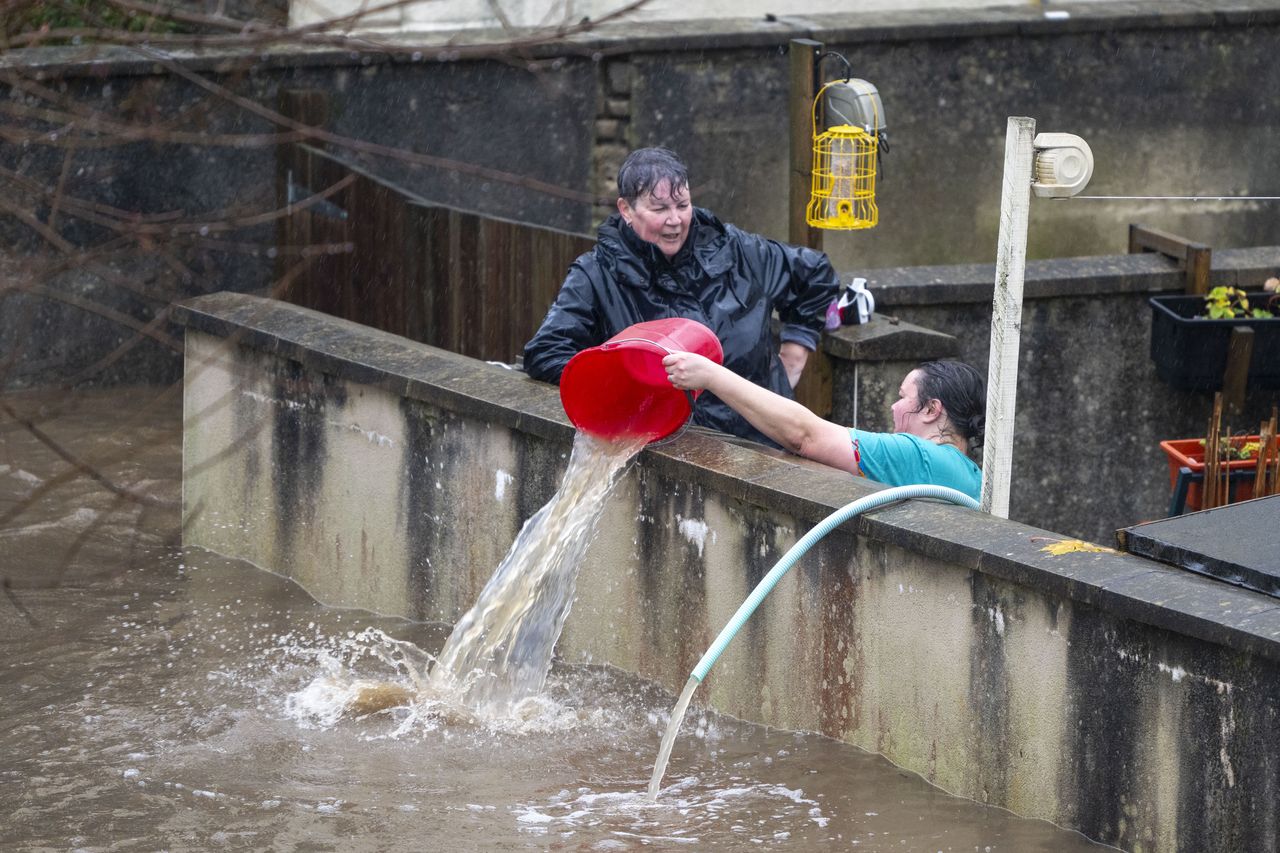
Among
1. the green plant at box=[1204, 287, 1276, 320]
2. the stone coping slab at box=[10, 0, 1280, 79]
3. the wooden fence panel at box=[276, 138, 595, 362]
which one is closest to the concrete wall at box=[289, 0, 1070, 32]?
the stone coping slab at box=[10, 0, 1280, 79]

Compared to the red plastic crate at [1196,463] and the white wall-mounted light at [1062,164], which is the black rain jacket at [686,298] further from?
the red plastic crate at [1196,463]

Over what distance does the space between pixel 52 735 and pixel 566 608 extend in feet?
5.50

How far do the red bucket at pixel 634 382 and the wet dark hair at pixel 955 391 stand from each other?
63 centimetres

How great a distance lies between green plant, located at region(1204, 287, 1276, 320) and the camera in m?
7.82

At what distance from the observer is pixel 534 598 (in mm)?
6059

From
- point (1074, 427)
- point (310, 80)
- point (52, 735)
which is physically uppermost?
point (310, 80)

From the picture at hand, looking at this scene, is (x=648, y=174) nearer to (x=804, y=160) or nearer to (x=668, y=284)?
(x=668, y=284)

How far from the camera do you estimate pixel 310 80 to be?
10.6 meters

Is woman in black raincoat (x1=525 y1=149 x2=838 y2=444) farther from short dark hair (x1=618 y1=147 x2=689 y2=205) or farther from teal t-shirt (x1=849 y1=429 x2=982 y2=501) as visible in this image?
teal t-shirt (x1=849 y1=429 x2=982 y2=501)

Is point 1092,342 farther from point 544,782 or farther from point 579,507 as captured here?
point 544,782

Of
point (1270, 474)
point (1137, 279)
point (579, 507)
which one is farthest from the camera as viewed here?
point (1137, 279)

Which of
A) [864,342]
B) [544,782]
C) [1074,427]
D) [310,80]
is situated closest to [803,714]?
[544,782]

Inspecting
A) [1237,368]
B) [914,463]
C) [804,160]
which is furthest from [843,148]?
[914,463]

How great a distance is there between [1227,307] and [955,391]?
9.55ft
